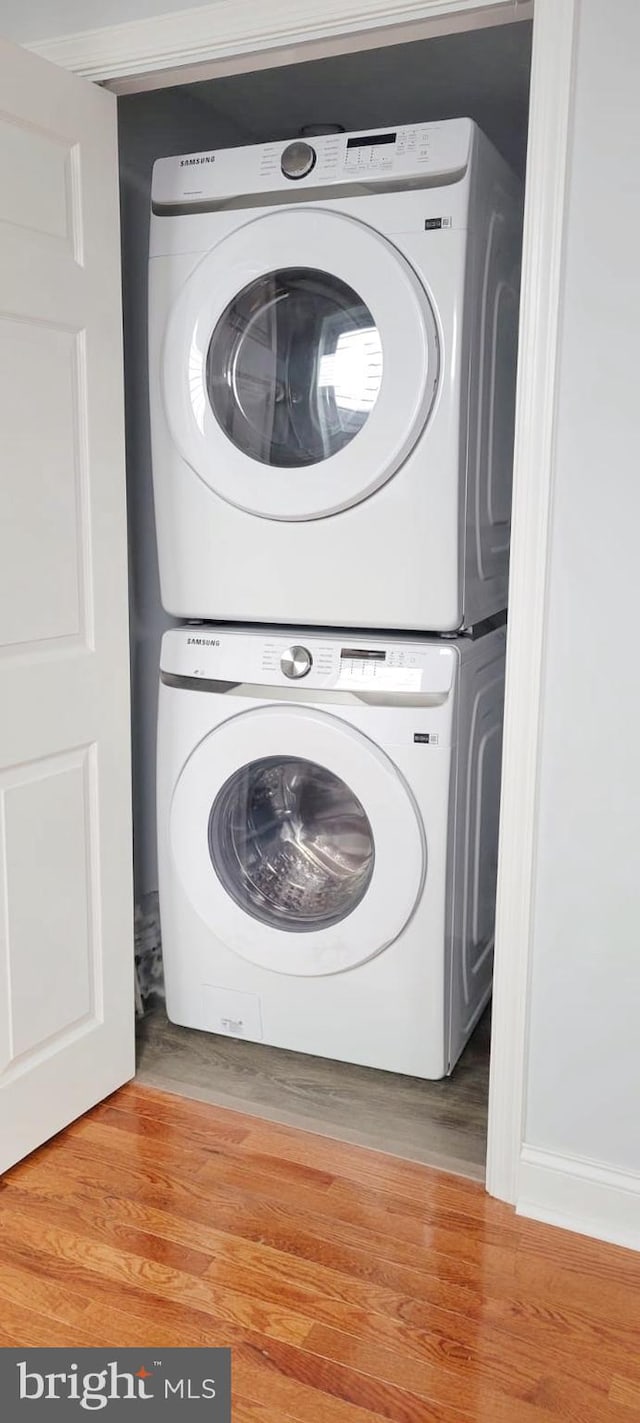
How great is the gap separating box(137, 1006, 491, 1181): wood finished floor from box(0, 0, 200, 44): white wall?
6.42 feet

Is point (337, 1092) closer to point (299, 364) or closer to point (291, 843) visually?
point (291, 843)

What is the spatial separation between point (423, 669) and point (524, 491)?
0.44 metres

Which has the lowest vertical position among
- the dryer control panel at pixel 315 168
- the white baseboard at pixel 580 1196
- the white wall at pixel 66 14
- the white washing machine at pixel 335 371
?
the white baseboard at pixel 580 1196

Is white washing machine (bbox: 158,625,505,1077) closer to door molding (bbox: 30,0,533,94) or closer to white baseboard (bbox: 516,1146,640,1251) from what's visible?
white baseboard (bbox: 516,1146,640,1251)

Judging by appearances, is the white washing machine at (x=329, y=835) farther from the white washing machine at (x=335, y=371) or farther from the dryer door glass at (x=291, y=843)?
the white washing machine at (x=335, y=371)

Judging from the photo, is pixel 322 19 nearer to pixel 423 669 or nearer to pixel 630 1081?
pixel 423 669

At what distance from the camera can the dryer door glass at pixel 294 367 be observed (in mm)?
1938

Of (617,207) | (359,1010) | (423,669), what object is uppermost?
(617,207)

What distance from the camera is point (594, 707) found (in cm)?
166

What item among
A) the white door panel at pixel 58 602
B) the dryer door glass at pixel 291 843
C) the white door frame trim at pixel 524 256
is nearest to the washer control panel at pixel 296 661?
the dryer door glass at pixel 291 843

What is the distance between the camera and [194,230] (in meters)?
2.04

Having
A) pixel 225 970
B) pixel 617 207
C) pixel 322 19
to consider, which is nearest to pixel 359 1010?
pixel 225 970

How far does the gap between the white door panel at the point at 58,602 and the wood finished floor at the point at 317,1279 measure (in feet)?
0.70

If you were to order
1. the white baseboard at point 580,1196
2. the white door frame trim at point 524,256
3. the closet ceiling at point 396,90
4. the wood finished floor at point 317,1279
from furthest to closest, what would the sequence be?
the closet ceiling at point 396,90
the white baseboard at point 580,1196
the white door frame trim at point 524,256
the wood finished floor at point 317,1279
